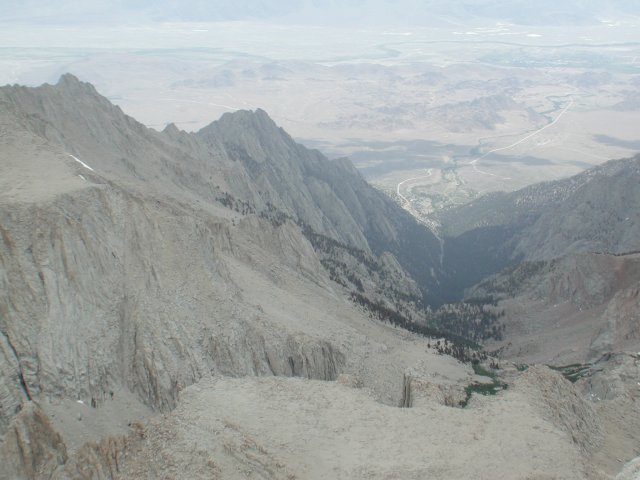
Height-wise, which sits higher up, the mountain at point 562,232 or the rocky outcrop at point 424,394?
the rocky outcrop at point 424,394

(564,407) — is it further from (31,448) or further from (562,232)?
(562,232)

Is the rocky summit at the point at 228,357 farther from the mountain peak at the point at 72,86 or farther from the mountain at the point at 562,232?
the mountain at the point at 562,232

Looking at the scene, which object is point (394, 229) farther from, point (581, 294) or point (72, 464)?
point (72, 464)

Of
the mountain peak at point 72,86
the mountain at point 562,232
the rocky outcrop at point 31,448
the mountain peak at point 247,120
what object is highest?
the mountain peak at point 72,86

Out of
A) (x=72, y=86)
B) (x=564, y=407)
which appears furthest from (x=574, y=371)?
(x=72, y=86)

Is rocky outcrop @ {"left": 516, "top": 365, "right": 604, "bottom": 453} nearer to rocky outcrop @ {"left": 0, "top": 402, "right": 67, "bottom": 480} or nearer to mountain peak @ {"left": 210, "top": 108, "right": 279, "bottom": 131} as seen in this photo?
rocky outcrop @ {"left": 0, "top": 402, "right": 67, "bottom": 480}

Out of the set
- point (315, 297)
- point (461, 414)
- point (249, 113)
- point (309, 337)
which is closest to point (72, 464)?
point (461, 414)

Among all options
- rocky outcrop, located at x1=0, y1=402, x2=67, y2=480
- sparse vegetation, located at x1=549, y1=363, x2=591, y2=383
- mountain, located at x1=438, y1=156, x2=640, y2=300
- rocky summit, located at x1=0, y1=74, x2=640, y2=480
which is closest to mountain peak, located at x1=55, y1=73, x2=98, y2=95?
rocky summit, located at x1=0, y1=74, x2=640, y2=480

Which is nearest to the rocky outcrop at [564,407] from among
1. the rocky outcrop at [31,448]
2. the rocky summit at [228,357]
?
the rocky summit at [228,357]
